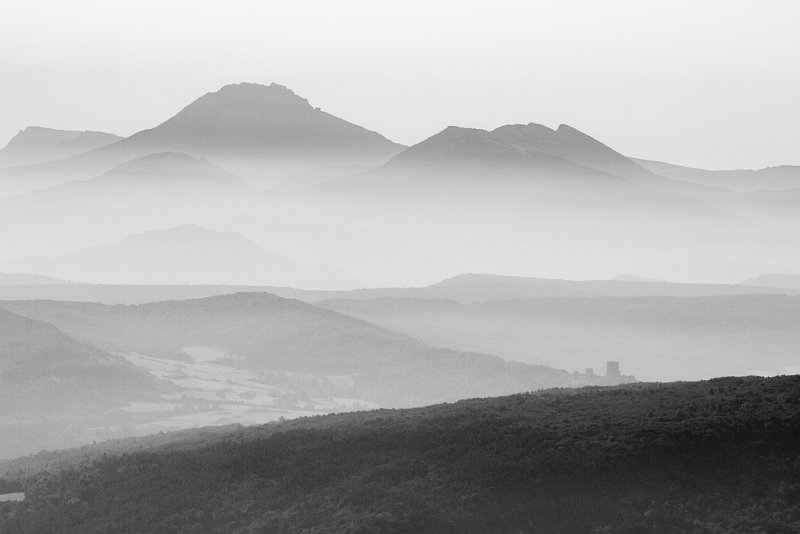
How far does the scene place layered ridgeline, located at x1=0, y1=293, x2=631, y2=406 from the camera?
12094 centimetres

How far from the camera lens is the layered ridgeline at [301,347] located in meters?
121

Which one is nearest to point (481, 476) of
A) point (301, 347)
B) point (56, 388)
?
point (56, 388)

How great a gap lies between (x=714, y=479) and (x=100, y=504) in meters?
18.5

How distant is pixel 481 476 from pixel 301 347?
3720 inches

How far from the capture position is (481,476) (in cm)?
4347

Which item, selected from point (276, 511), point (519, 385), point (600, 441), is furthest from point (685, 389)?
point (519, 385)

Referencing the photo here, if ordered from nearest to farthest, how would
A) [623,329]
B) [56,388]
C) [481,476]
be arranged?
[481,476] → [56,388] → [623,329]

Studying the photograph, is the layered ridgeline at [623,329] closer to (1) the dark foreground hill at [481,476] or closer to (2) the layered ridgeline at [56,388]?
(2) the layered ridgeline at [56,388]

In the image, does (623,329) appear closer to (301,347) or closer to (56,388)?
(301,347)

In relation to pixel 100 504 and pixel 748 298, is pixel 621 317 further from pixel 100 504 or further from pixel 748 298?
pixel 100 504

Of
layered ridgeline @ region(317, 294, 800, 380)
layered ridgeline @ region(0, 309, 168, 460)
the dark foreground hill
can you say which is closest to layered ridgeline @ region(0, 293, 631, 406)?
layered ridgeline @ region(0, 309, 168, 460)

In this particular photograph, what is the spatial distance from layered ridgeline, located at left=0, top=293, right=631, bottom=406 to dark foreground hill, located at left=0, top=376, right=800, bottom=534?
183 ft

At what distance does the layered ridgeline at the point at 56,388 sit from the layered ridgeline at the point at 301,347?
35.0 feet

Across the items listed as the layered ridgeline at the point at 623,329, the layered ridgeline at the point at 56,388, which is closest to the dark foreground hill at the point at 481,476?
the layered ridgeline at the point at 56,388
